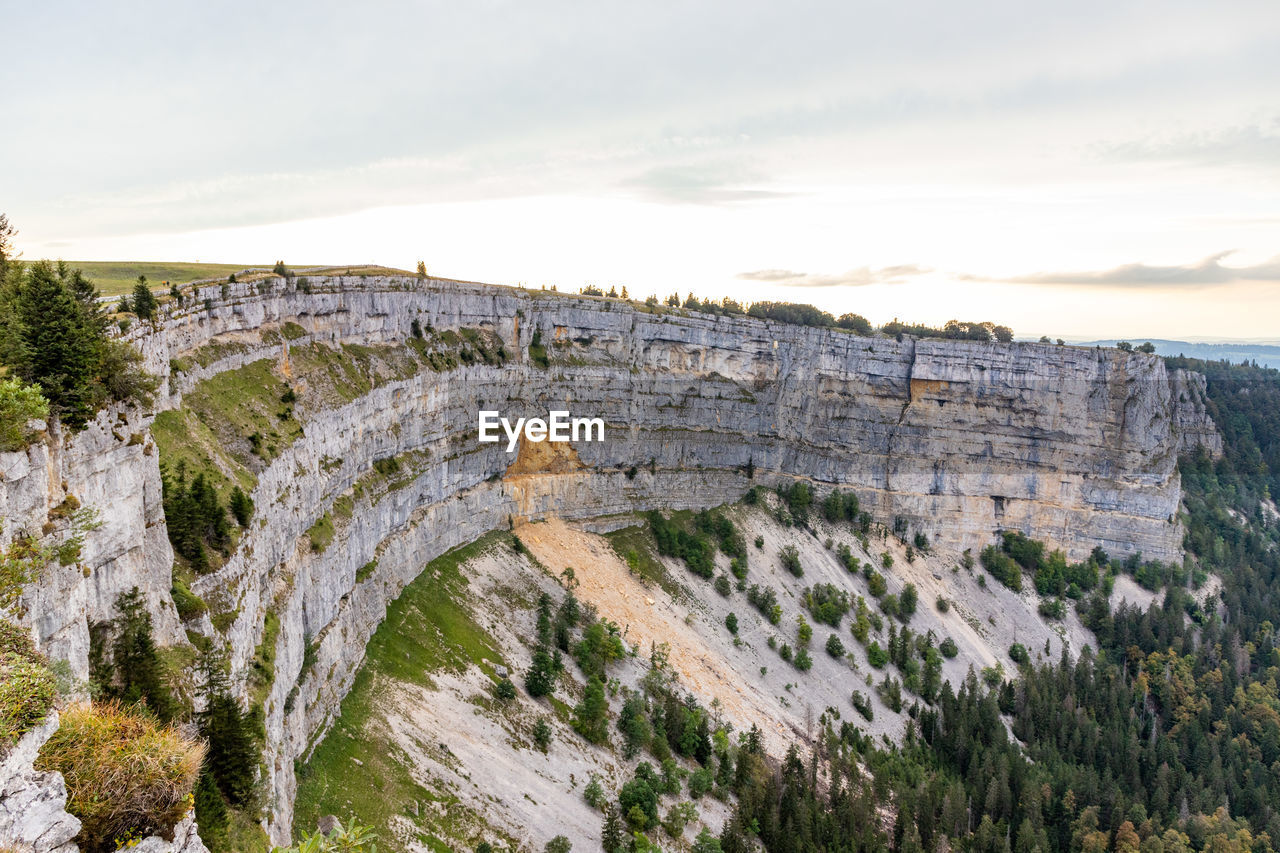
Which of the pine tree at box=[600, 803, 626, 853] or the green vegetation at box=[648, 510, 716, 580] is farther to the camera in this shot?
the green vegetation at box=[648, 510, 716, 580]

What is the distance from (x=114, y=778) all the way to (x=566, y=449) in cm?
7559

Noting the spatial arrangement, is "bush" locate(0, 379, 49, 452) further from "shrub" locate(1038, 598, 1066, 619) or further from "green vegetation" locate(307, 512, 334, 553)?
"shrub" locate(1038, 598, 1066, 619)

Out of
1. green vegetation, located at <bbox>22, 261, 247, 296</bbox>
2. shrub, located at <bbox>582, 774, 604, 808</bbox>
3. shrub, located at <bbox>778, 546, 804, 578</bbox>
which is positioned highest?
green vegetation, located at <bbox>22, 261, 247, 296</bbox>

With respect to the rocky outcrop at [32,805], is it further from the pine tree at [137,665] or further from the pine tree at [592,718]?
the pine tree at [592,718]

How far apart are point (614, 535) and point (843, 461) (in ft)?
138

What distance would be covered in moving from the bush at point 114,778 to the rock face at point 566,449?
15.9ft

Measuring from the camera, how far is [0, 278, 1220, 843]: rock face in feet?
89.5

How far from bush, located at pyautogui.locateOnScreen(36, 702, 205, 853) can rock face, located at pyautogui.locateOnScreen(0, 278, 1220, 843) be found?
191 inches

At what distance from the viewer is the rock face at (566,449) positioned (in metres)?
27.3

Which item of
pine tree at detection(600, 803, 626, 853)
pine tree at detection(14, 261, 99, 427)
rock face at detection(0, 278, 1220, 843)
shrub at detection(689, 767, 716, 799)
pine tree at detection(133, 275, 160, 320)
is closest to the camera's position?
pine tree at detection(14, 261, 99, 427)

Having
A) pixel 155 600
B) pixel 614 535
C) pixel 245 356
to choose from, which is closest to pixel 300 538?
pixel 245 356

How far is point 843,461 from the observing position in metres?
118

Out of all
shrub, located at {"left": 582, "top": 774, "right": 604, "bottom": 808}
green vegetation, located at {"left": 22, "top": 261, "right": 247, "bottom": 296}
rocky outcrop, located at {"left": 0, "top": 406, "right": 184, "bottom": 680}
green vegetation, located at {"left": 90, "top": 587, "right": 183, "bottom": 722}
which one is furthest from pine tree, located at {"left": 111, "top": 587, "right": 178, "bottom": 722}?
green vegetation, located at {"left": 22, "top": 261, "right": 247, "bottom": 296}

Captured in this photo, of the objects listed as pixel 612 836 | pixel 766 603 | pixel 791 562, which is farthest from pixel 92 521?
pixel 791 562
